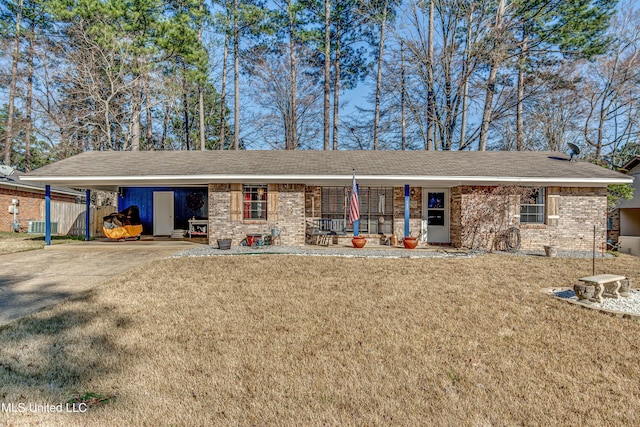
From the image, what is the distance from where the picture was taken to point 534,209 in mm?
10820

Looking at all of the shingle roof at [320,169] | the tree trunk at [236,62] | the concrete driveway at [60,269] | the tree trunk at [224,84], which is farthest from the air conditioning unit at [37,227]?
the tree trunk at [236,62]

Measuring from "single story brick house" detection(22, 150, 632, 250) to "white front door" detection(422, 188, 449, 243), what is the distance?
0.04 m

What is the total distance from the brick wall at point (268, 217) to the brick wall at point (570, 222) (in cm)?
570

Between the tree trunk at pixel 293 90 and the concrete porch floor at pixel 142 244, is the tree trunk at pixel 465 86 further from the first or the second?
the concrete porch floor at pixel 142 244

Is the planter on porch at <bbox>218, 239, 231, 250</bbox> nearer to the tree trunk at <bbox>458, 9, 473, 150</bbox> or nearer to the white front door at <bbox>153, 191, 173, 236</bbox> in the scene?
the white front door at <bbox>153, 191, 173, 236</bbox>

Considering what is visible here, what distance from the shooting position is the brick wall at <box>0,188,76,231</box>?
16453mm

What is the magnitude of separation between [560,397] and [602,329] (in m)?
2.24

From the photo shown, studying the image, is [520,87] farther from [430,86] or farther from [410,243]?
[410,243]

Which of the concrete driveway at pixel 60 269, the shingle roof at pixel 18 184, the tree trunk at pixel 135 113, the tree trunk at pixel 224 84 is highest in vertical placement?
the tree trunk at pixel 224 84

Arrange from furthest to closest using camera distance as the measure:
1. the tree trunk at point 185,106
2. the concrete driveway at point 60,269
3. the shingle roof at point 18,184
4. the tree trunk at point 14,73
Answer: the tree trunk at point 185,106, the tree trunk at point 14,73, the shingle roof at point 18,184, the concrete driveway at point 60,269

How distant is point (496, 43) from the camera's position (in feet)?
52.3

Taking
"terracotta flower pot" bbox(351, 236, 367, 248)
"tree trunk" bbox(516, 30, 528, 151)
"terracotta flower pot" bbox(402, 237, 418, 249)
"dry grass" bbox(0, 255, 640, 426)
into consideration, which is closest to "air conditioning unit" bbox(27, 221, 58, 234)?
"dry grass" bbox(0, 255, 640, 426)

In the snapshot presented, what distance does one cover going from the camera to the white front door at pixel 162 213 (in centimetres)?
1365

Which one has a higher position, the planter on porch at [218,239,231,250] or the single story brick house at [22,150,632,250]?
the single story brick house at [22,150,632,250]
